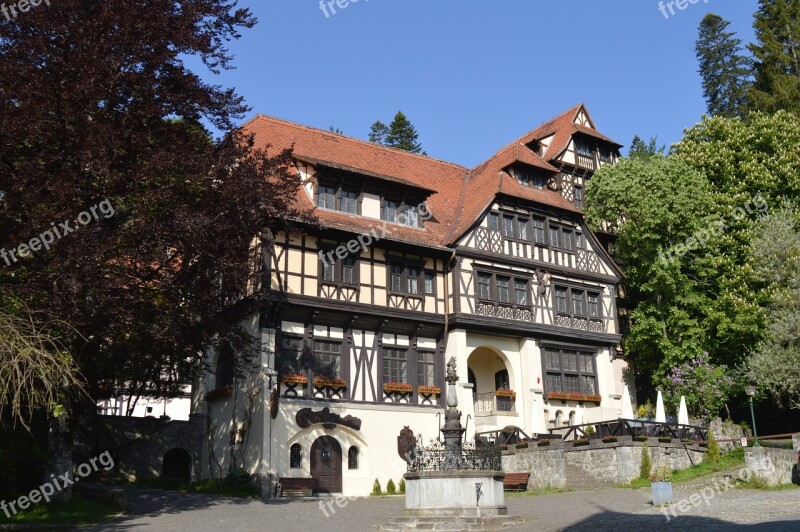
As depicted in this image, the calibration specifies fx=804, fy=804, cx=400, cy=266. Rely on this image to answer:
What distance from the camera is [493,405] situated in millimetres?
31391

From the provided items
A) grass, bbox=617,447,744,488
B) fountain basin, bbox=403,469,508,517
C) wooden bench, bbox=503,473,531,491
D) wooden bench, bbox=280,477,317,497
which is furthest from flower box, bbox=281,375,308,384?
grass, bbox=617,447,744,488

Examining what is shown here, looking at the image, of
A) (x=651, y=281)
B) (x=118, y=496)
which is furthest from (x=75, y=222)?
(x=651, y=281)

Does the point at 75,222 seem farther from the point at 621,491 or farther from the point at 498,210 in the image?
the point at 498,210

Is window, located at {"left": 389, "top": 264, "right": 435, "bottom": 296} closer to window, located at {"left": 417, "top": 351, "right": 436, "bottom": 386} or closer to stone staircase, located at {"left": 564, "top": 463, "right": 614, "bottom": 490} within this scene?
window, located at {"left": 417, "top": 351, "right": 436, "bottom": 386}

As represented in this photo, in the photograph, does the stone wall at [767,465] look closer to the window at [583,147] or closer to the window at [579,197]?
the window at [579,197]

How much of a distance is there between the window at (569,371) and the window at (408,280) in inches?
237

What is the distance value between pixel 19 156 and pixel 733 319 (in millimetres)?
27501

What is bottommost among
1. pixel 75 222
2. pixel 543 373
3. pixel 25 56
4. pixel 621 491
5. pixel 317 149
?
pixel 621 491

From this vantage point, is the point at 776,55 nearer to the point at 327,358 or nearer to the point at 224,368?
the point at 327,358

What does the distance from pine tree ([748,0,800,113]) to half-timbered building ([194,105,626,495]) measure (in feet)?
44.5

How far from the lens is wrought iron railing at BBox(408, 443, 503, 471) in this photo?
688 inches

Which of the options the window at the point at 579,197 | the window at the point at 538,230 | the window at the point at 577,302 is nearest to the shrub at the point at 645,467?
the window at the point at 577,302

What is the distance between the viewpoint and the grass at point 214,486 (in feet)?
81.9

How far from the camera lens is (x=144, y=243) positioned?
59.1 feet
